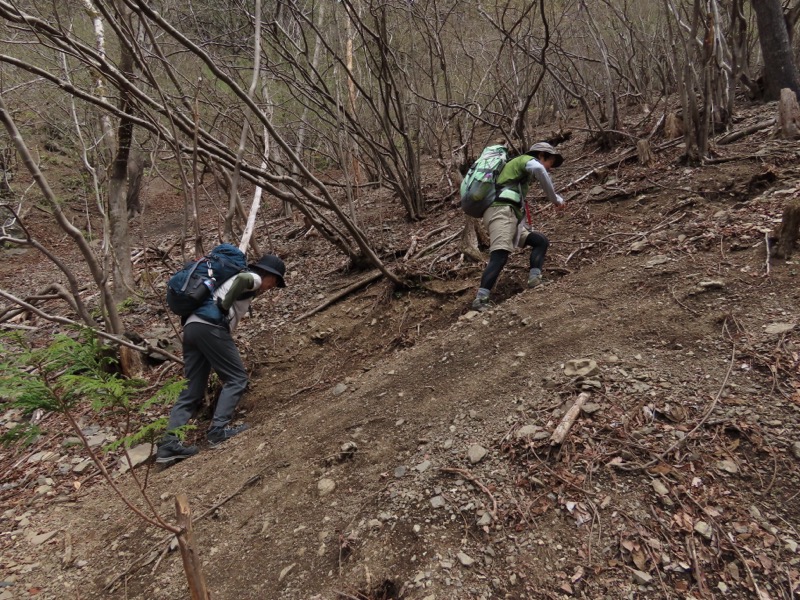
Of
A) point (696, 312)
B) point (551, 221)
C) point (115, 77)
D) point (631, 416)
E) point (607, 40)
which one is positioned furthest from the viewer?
point (607, 40)

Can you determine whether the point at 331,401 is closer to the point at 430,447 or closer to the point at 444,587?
the point at 430,447

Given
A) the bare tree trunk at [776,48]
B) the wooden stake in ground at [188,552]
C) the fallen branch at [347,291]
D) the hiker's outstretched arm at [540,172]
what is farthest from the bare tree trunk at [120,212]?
the bare tree trunk at [776,48]

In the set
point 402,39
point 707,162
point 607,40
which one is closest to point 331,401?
point 707,162

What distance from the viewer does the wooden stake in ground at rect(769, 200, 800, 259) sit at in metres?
3.18

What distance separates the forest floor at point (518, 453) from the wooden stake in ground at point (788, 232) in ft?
0.46

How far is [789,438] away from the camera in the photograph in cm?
213

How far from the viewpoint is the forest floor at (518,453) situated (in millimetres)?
1980

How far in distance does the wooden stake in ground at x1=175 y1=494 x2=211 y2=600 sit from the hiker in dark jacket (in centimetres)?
236

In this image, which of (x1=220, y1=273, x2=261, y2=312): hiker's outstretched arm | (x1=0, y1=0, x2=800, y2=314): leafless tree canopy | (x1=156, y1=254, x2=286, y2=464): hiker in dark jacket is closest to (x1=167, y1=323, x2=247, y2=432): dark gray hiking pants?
(x1=156, y1=254, x2=286, y2=464): hiker in dark jacket

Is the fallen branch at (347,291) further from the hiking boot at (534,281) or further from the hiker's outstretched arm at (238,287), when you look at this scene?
the hiking boot at (534,281)

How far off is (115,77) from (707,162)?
618 cm

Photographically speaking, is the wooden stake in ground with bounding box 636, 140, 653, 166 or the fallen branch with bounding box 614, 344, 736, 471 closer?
the fallen branch with bounding box 614, 344, 736, 471

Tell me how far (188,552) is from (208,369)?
2.67 meters

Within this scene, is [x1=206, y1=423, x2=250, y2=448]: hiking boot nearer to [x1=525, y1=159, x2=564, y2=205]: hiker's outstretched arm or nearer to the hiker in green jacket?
the hiker in green jacket
